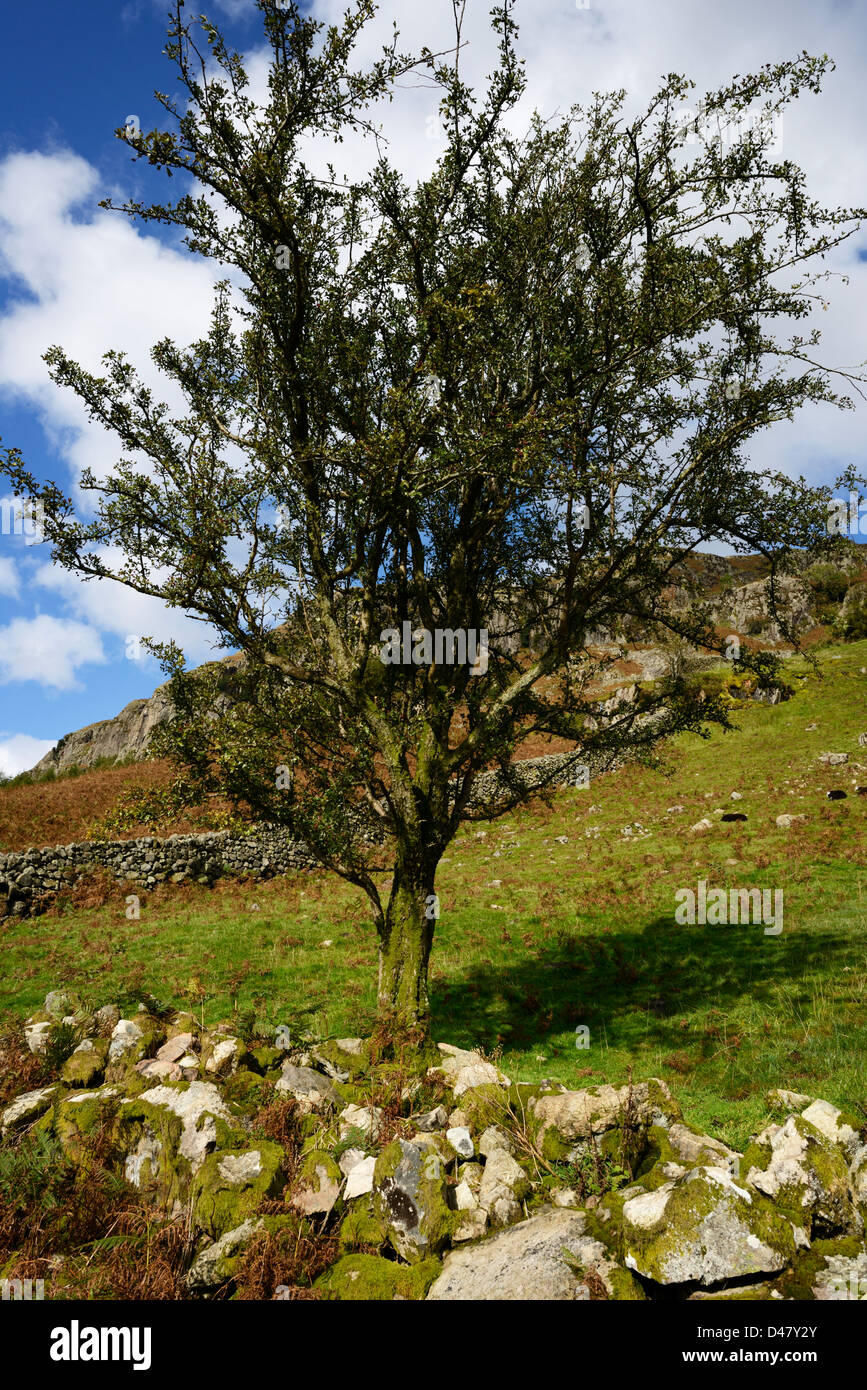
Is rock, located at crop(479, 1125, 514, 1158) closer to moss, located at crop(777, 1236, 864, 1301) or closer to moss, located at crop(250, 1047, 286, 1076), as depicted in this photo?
moss, located at crop(777, 1236, 864, 1301)

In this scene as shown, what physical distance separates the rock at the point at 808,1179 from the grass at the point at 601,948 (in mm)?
3084

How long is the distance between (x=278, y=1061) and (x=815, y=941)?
13425 mm

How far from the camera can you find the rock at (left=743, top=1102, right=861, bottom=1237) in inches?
218

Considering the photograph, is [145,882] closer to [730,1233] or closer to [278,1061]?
[278,1061]

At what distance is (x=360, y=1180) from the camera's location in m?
7.27

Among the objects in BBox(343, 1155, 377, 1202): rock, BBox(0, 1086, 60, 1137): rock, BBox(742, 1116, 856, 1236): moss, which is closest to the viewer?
BBox(742, 1116, 856, 1236): moss

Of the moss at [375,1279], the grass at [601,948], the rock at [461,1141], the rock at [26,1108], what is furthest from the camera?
the grass at [601,948]

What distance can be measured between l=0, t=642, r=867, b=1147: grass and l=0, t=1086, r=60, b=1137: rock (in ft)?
12.9

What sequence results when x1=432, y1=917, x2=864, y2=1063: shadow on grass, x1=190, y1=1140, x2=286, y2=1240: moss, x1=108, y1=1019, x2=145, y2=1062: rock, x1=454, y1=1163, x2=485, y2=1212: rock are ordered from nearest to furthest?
x1=190, y1=1140, x2=286, y2=1240: moss
x1=454, y1=1163, x2=485, y2=1212: rock
x1=108, y1=1019, x2=145, y2=1062: rock
x1=432, y1=917, x2=864, y2=1063: shadow on grass

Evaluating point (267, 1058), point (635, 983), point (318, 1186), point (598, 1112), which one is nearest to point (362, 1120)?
point (318, 1186)

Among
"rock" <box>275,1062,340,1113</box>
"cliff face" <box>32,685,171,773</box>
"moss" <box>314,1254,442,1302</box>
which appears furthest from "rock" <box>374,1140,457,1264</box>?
"cliff face" <box>32,685,171,773</box>

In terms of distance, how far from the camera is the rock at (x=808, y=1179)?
553cm

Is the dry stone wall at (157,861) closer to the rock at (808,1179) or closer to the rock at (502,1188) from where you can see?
the rock at (502,1188)

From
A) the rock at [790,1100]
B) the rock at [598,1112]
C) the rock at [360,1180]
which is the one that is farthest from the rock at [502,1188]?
the rock at [790,1100]
